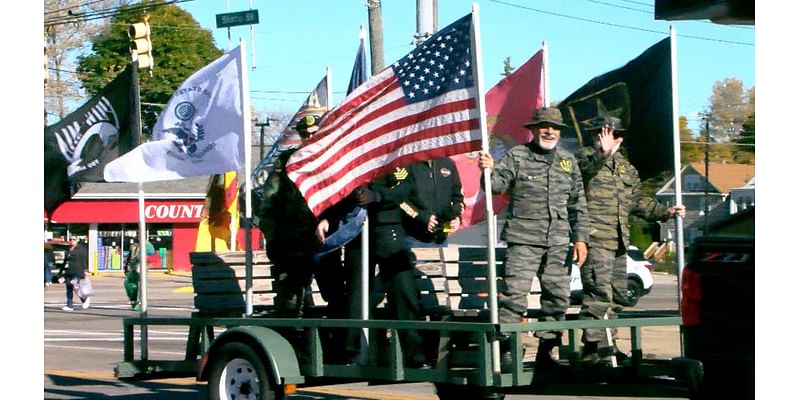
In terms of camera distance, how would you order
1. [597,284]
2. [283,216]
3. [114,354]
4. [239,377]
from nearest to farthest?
[597,284] < [239,377] < [283,216] < [114,354]

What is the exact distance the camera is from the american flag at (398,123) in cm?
793

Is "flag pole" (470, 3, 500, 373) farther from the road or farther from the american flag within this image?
the road

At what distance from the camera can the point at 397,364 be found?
26.9 feet

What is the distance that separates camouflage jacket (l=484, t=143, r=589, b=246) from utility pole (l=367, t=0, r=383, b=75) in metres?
11.0

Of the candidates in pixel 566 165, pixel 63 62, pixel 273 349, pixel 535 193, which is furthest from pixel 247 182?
pixel 63 62

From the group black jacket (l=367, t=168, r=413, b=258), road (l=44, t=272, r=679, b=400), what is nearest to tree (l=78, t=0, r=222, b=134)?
road (l=44, t=272, r=679, b=400)

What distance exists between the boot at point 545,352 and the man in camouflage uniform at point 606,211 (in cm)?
59

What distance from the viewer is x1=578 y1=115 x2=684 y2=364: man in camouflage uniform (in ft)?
29.5

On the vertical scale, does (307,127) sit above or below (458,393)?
above

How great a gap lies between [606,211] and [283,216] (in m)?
2.44

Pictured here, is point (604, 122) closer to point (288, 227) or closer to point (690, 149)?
point (288, 227)
